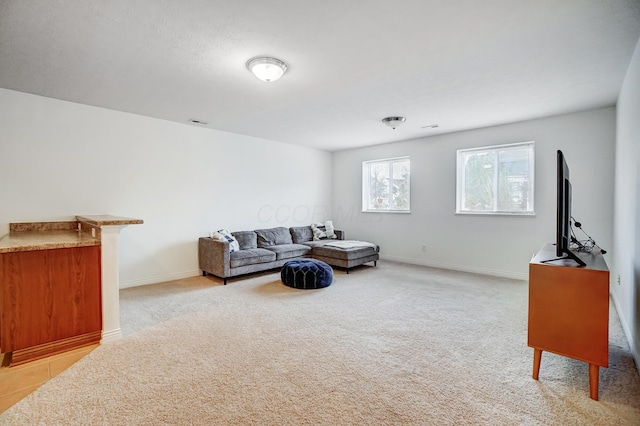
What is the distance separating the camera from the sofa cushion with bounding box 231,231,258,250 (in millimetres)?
5391

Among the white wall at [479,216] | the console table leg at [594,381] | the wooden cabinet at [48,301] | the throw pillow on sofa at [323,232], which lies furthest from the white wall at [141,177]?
the console table leg at [594,381]

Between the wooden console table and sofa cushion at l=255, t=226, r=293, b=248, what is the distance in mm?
4369

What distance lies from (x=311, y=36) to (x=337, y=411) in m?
2.59

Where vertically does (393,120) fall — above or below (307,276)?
above

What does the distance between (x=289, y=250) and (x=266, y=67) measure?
11.1 feet

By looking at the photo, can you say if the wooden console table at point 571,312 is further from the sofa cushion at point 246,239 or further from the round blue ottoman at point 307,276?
the sofa cushion at point 246,239

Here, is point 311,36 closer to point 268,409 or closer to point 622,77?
point 268,409

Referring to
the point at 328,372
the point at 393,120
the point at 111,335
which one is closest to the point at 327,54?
the point at 393,120

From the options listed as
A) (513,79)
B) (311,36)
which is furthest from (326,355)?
(513,79)

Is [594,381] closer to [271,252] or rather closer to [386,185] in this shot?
[271,252]

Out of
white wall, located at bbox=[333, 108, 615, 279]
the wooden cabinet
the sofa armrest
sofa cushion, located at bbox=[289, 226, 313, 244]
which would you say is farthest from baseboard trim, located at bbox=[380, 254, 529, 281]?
the wooden cabinet

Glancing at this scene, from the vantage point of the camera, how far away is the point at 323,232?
6637 mm

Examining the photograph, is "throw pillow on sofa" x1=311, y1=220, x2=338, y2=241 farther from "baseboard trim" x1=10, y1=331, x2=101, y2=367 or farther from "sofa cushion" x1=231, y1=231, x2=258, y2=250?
"baseboard trim" x1=10, y1=331, x2=101, y2=367

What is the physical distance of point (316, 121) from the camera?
4.86 meters
